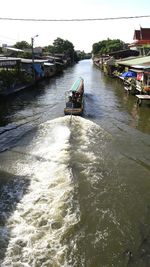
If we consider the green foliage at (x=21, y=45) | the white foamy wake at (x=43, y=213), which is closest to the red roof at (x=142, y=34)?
the green foliage at (x=21, y=45)

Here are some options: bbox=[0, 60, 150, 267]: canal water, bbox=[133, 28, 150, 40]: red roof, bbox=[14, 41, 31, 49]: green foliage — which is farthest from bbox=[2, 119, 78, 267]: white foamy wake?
bbox=[14, 41, 31, 49]: green foliage

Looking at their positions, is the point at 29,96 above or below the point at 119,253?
above

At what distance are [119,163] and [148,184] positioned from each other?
6.76ft

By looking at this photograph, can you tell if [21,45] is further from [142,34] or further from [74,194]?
[74,194]

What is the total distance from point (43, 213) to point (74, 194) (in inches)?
57.5

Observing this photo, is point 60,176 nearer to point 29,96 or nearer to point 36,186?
point 36,186

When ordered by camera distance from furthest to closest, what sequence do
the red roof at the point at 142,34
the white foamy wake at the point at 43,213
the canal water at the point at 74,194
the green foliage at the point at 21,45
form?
the green foliage at the point at 21,45 → the red roof at the point at 142,34 → the canal water at the point at 74,194 → the white foamy wake at the point at 43,213

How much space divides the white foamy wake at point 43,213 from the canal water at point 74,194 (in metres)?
0.02

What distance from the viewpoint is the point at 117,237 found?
773cm

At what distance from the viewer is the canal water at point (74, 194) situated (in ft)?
23.5

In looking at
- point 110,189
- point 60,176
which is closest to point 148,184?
point 110,189

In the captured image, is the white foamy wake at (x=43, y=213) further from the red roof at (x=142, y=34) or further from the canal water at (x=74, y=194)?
the red roof at (x=142, y=34)

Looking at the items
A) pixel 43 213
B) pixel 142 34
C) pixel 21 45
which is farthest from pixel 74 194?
pixel 21 45

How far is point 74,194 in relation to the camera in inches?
382
